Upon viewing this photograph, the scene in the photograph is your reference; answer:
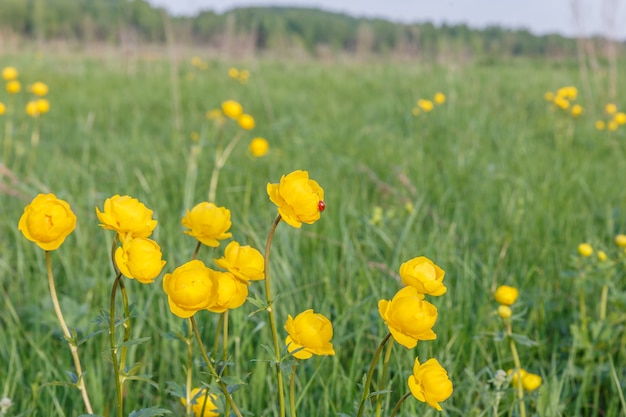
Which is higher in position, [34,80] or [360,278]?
[34,80]

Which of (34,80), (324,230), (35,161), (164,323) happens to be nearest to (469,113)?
(324,230)

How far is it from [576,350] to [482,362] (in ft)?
0.70

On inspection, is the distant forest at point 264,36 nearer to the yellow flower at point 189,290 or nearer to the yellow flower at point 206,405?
the yellow flower at point 206,405

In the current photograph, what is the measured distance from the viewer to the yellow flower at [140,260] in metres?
0.55

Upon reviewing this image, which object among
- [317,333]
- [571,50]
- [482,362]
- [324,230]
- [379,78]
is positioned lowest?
[482,362]

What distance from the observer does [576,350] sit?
1180mm

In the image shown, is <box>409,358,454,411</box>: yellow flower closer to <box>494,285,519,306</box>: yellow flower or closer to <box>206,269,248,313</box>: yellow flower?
<box>206,269,248,313</box>: yellow flower

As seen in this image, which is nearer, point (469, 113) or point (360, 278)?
point (360, 278)

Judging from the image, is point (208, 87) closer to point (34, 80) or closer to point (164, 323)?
point (34, 80)

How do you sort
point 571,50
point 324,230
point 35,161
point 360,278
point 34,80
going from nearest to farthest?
point 360,278
point 324,230
point 35,161
point 34,80
point 571,50

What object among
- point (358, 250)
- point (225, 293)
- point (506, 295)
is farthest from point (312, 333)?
point (358, 250)

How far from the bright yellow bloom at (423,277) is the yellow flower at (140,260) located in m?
0.25

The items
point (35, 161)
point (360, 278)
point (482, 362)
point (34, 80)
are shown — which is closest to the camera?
point (482, 362)

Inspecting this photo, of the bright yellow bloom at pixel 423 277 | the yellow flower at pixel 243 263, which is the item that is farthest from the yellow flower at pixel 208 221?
the bright yellow bloom at pixel 423 277
